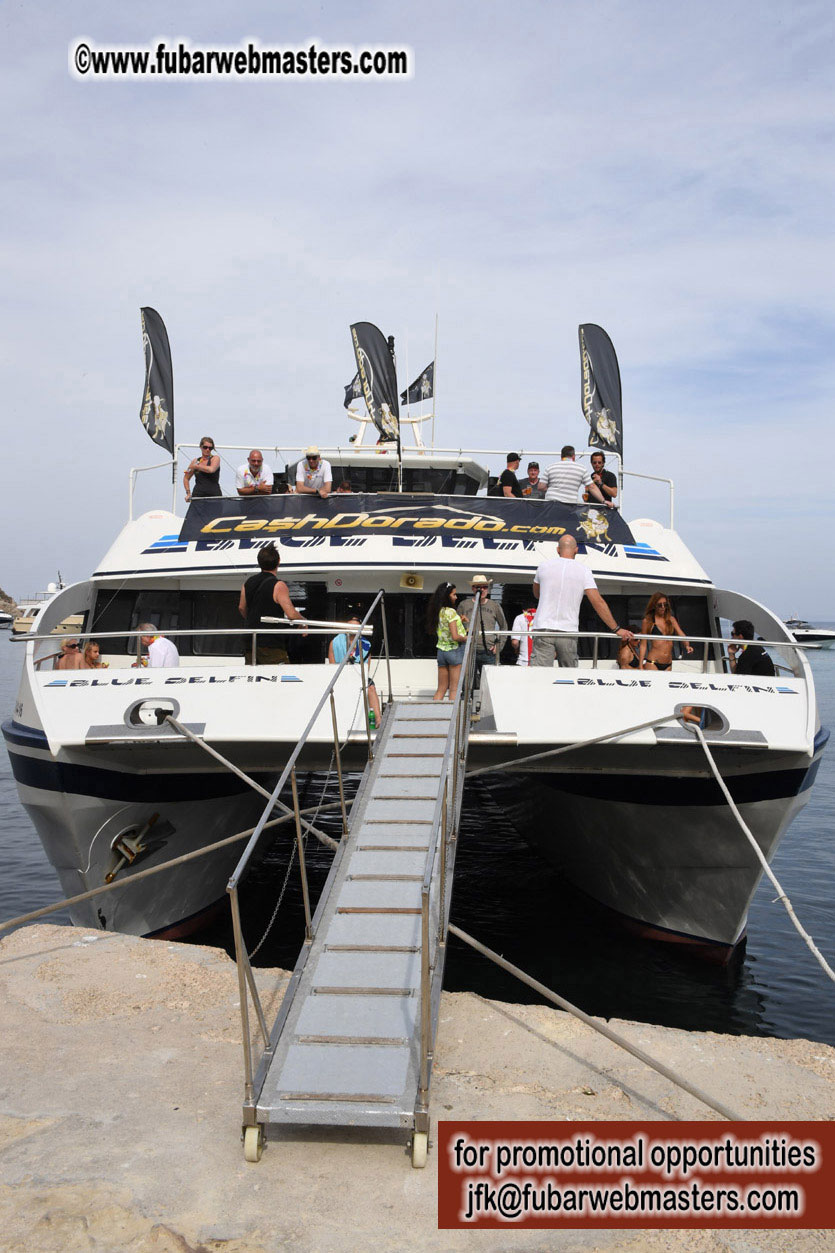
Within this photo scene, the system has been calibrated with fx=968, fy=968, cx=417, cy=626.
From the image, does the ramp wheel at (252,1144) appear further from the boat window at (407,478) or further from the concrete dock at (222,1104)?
the boat window at (407,478)

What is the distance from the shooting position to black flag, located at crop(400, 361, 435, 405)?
17984 mm

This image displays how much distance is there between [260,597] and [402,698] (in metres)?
2.10

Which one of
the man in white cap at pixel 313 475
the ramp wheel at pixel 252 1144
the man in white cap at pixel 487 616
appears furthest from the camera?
the man in white cap at pixel 313 475

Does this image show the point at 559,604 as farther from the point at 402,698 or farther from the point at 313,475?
the point at 313,475

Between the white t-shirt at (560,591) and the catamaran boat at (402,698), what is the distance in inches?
24.1

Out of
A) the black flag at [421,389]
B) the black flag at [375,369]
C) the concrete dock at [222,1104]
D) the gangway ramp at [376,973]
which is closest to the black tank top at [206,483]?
the black flag at [375,369]

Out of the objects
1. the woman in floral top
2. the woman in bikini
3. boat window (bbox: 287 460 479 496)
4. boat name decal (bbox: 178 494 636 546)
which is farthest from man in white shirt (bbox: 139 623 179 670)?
boat window (bbox: 287 460 479 496)

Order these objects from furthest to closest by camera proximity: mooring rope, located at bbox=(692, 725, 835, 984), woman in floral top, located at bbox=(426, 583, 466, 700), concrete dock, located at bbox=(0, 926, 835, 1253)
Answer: woman in floral top, located at bbox=(426, 583, 466, 700), mooring rope, located at bbox=(692, 725, 835, 984), concrete dock, located at bbox=(0, 926, 835, 1253)

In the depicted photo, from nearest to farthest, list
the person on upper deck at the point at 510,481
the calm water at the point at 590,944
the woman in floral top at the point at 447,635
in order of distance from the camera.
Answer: the woman in floral top at the point at 447,635 → the calm water at the point at 590,944 → the person on upper deck at the point at 510,481

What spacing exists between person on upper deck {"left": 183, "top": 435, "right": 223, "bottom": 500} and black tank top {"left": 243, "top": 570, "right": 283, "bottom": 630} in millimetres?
3666

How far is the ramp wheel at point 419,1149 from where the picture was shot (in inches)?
136

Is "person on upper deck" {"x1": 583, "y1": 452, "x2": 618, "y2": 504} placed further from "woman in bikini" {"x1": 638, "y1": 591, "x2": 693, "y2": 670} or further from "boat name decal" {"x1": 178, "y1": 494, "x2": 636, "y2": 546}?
"woman in bikini" {"x1": 638, "y1": 591, "x2": 693, "y2": 670}

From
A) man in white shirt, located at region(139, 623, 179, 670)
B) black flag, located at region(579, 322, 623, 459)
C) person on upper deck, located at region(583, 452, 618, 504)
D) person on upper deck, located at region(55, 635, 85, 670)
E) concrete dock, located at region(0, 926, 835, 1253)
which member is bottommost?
concrete dock, located at region(0, 926, 835, 1253)

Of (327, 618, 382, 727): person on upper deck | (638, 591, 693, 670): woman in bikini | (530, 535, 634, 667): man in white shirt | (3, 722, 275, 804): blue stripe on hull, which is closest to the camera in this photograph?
(327, 618, 382, 727): person on upper deck
